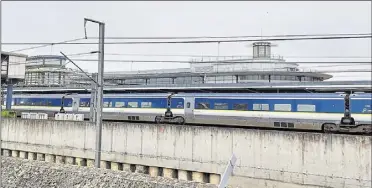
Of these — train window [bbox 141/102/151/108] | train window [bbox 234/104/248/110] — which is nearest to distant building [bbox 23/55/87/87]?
train window [bbox 141/102/151/108]

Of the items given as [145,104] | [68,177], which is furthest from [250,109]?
[68,177]

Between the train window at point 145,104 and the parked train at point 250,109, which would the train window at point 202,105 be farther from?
the train window at point 145,104

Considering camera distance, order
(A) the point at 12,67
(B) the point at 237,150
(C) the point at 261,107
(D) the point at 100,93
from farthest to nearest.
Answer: (A) the point at 12,67 < (C) the point at 261,107 < (D) the point at 100,93 < (B) the point at 237,150

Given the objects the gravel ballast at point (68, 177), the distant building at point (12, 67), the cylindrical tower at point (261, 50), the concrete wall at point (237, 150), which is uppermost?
the cylindrical tower at point (261, 50)

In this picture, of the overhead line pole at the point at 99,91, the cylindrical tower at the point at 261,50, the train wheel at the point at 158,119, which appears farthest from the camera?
the cylindrical tower at the point at 261,50

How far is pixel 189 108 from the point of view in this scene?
24.5 m

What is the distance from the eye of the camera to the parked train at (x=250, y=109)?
1905 cm

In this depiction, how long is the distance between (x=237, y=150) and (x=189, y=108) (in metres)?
10.5

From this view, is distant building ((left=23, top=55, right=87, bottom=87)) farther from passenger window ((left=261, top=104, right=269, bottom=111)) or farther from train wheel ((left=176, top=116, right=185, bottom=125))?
passenger window ((left=261, top=104, right=269, bottom=111))

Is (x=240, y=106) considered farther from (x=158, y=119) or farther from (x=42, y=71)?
(x=42, y=71)

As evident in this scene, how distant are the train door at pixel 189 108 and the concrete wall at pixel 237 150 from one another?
7.59 metres

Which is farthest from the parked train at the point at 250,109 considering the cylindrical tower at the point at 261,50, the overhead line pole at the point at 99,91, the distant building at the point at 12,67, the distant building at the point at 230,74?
the cylindrical tower at the point at 261,50

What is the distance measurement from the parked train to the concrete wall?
289 inches

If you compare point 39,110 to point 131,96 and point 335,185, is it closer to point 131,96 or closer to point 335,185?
point 131,96
